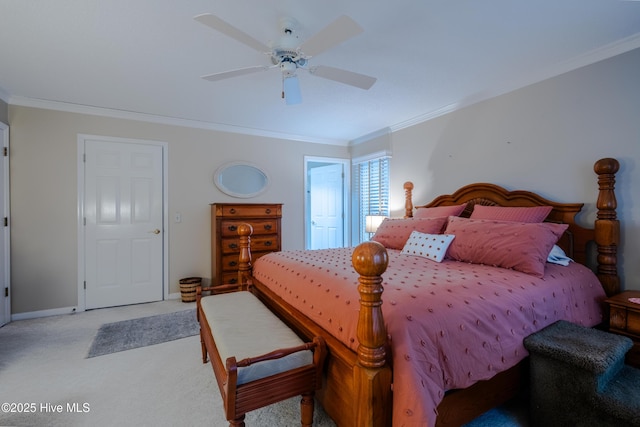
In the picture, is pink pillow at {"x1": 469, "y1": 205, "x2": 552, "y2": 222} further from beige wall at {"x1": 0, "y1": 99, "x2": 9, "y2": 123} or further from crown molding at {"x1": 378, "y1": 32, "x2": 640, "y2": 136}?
beige wall at {"x1": 0, "y1": 99, "x2": 9, "y2": 123}

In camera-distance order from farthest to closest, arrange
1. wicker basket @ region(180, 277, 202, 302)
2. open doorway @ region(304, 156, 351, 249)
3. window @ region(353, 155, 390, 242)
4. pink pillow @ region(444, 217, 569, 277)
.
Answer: open doorway @ region(304, 156, 351, 249) → window @ region(353, 155, 390, 242) → wicker basket @ region(180, 277, 202, 302) → pink pillow @ region(444, 217, 569, 277)

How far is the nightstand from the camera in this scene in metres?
1.74

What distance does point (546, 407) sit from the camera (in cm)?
147

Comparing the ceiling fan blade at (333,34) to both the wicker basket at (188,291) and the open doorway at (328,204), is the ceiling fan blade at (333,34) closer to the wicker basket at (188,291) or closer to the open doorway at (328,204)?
the open doorway at (328,204)

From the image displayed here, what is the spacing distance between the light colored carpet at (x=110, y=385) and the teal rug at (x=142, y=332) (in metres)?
0.09

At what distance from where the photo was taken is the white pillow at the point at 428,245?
7.55 feet

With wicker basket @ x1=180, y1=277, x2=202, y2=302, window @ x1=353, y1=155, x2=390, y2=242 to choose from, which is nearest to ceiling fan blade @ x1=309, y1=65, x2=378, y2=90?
window @ x1=353, y1=155, x2=390, y2=242

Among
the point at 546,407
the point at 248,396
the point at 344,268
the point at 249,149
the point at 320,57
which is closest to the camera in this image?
the point at 248,396

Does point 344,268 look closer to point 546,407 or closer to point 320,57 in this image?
point 546,407

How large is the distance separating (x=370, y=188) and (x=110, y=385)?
12.7 ft

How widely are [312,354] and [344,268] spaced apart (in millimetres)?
616

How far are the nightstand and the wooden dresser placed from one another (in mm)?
3277

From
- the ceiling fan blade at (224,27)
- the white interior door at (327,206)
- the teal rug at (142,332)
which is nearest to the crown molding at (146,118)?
the white interior door at (327,206)

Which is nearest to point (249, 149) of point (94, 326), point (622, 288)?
point (94, 326)
